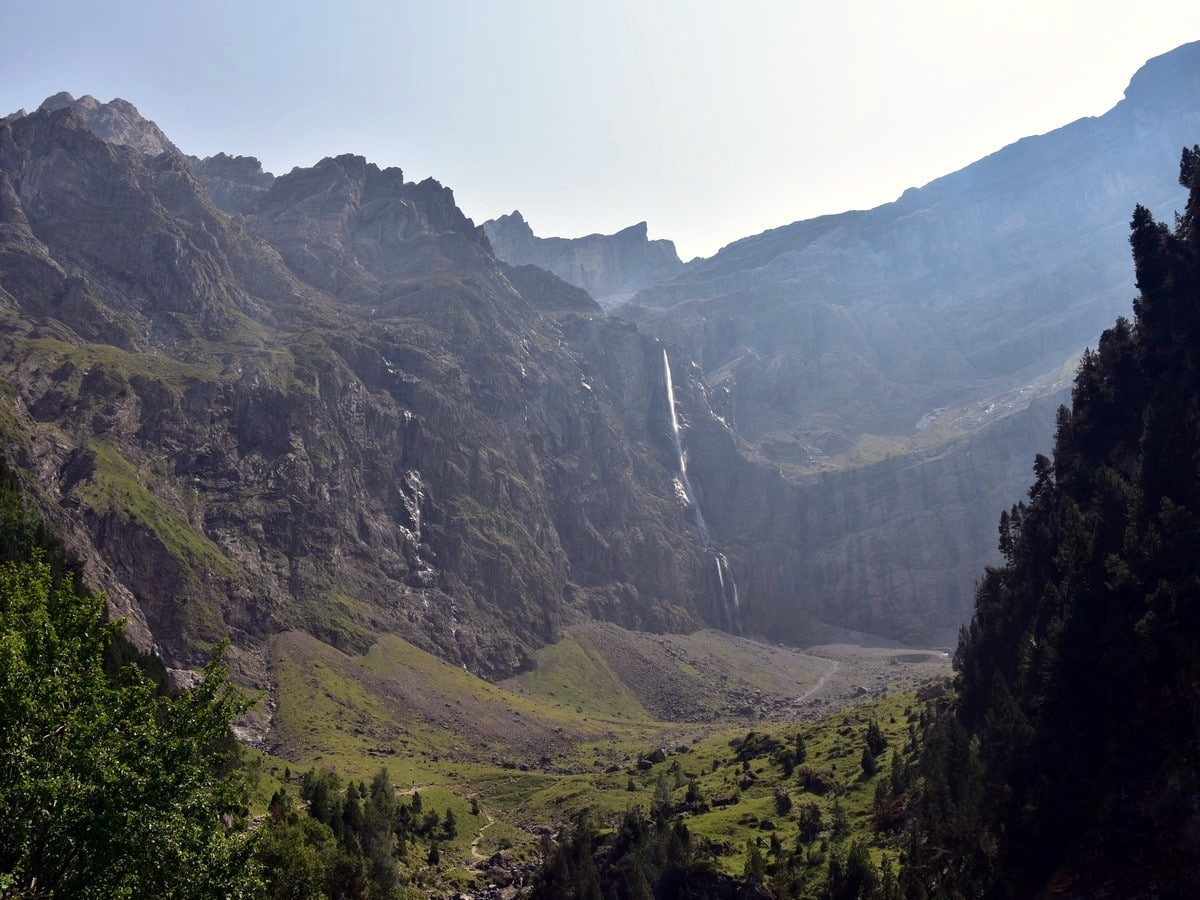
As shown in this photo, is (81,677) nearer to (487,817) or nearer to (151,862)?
(151,862)

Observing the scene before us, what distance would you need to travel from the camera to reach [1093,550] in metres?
77.7

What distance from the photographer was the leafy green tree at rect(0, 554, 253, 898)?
29.9 m

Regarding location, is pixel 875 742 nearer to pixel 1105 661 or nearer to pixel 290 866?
pixel 1105 661

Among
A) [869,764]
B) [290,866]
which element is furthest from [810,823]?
[290,866]

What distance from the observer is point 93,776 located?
31141 mm

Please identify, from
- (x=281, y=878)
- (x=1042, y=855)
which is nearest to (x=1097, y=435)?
(x=1042, y=855)

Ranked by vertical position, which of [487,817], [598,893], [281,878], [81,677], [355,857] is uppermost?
[81,677]

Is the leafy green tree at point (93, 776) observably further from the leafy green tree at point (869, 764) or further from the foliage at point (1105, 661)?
the leafy green tree at point (869, 764)

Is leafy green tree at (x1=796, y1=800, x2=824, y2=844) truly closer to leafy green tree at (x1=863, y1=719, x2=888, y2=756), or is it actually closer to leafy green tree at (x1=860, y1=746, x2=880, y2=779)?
leafy green tree at (x1=860, y1=746, x2=880, y2=779)

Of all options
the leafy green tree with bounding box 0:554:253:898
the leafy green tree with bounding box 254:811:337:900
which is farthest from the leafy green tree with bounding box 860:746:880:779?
the leafy green tree with bounding box 0:554:253:898

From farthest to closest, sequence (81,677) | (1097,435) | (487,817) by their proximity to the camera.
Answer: (487,817)
(1097,435)
(81,677)

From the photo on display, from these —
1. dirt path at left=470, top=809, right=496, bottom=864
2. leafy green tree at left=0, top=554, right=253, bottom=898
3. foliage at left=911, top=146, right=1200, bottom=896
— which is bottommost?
dirt path at left=470, top=809, right=496, bottom=864

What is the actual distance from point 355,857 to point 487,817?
8417 cm

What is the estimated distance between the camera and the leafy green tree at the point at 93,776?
29.9m
